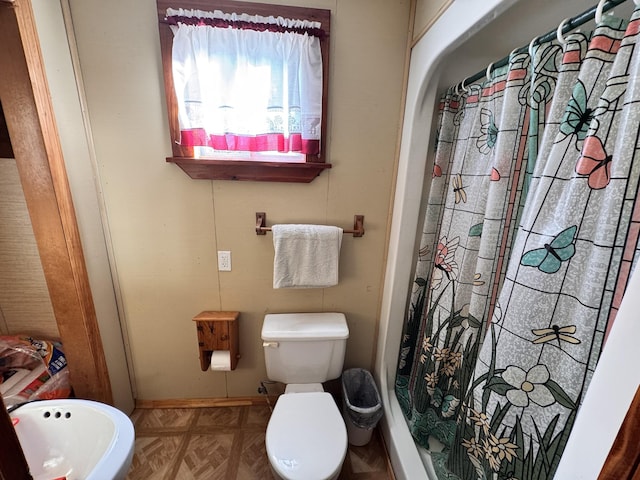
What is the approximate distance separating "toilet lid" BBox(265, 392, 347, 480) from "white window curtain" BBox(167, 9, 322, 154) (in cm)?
125

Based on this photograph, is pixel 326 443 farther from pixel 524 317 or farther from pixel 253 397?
pixel 524 317

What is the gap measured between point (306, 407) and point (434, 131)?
1.50 m

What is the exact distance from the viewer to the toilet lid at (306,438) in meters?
1.00

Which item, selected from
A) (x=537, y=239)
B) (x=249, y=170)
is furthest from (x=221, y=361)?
(x=537, y=239)

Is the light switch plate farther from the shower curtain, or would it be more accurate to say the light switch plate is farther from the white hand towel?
the shower curtain

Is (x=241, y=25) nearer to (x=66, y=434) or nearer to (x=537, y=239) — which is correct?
(x=537, y=239)

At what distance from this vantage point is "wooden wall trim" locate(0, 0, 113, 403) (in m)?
0.92

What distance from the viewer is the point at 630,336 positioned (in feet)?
1.42

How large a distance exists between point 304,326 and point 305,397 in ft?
1.12

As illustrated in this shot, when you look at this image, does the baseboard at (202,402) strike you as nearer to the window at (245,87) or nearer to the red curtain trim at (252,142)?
the window at (245,87)

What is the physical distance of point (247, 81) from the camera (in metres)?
1.18

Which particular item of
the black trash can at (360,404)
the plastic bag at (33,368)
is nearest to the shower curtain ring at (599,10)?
the black trash can at (360,404)

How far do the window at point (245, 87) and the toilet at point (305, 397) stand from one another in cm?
80

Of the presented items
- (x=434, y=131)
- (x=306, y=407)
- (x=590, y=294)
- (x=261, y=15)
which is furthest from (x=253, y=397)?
(x=261, y=15)
